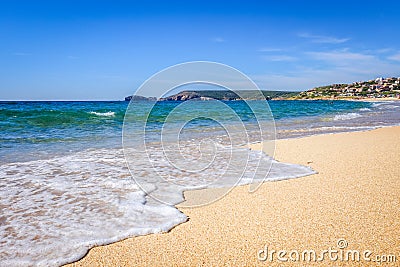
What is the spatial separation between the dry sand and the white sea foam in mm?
285

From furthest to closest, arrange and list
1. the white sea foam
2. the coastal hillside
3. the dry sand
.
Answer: the coastal hillside, the white sea foam, the dry sand

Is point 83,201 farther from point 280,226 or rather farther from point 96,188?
point 280,226

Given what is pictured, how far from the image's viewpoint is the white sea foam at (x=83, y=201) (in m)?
3.08

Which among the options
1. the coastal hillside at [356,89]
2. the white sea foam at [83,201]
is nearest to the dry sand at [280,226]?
the white sea foam at [83,201]

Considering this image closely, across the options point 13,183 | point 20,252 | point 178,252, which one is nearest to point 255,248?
point 178,252

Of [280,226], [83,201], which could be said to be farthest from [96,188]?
[280,226]

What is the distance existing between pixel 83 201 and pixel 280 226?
260cm

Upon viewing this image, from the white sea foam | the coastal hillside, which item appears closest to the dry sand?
the white sea foam

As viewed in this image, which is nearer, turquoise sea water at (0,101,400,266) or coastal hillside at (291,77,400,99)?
turquoise sea water at (0,101,400,266)

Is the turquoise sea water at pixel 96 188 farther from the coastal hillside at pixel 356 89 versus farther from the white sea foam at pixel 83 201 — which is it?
the coastal hillside at pixel 356 89

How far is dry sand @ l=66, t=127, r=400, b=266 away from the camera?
110 inches

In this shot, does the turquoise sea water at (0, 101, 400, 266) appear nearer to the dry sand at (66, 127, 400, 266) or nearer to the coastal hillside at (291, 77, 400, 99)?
the dry sand at (66, 127, 400, 266)

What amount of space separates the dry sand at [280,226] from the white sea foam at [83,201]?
0.93 ft

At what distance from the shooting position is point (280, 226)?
11.0 ft
